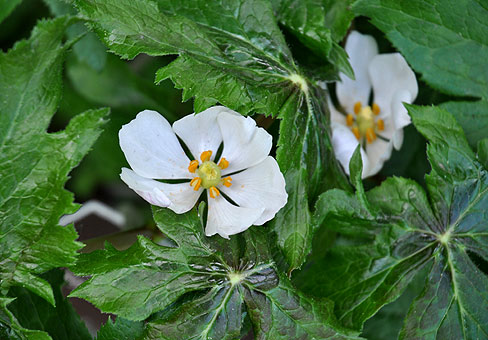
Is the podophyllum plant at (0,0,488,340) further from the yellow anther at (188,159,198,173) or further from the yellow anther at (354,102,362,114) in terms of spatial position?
the yellow anther at (354,102,362,114)

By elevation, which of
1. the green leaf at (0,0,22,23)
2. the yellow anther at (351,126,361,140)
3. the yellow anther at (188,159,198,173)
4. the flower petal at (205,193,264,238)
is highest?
the green leaf at (0,0,22,23)

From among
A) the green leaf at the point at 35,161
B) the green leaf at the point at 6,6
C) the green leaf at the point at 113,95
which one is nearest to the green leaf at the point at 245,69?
the green leaf at the point at 35,161

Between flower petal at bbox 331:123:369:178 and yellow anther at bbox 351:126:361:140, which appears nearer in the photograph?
flower petal at bbox 331:123:369:178

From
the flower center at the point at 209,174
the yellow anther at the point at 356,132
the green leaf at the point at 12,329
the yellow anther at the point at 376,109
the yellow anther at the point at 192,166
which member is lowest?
the yellow anther at the point at 356,132

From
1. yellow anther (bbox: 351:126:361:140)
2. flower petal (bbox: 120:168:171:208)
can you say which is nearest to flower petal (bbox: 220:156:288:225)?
flower petal (bbox: 120:168:171:208)

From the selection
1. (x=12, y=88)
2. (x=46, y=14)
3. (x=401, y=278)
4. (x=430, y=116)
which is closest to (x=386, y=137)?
(x=430, y=116)

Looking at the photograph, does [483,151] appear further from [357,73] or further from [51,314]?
[51,314]

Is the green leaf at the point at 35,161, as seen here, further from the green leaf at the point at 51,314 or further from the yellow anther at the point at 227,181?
the yellow anther at the point at 227,181
